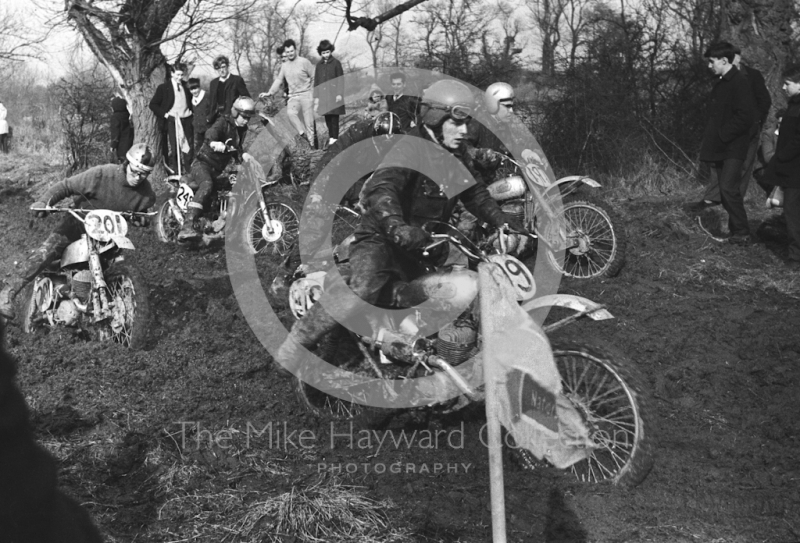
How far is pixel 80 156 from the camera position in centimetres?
1628

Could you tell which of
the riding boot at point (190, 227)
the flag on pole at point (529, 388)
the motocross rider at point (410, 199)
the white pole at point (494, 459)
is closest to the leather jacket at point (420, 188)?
the motocross rider at point (410, 199)

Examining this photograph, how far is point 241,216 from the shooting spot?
1023 centimetres

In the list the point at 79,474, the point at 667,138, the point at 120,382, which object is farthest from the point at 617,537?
the point at 667,138

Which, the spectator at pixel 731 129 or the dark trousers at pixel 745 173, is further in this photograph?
the dark trousers at pixel 745 173

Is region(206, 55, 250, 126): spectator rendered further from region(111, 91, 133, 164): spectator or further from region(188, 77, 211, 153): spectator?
region(111, 91, 133, 164): spectator

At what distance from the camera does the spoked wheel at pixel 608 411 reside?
152 inches

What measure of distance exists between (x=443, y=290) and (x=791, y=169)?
560 cm

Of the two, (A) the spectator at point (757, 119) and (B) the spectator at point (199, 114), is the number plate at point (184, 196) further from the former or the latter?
(A) the spectator at point (757, 119)

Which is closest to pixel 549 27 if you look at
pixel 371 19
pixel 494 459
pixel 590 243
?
pixel 371 19

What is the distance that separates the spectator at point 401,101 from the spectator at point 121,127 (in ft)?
17.4

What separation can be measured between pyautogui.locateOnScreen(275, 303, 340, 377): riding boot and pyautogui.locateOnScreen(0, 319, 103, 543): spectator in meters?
3.59

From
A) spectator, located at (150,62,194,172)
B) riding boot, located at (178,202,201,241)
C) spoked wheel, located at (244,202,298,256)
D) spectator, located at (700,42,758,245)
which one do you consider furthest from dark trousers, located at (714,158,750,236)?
spectator, located at (150,62,194,172)

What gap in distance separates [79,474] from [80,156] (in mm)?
13222

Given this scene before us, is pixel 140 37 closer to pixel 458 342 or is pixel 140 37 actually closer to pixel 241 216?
pixel 241 216
